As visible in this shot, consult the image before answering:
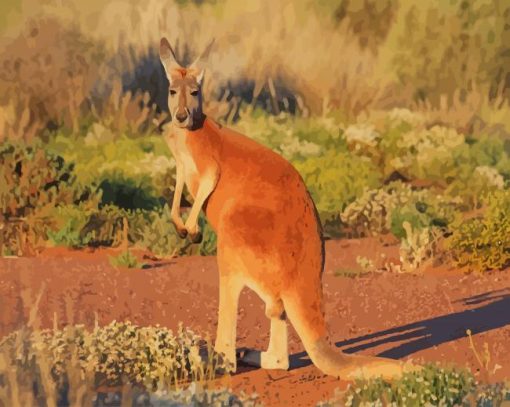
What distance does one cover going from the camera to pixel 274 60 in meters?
24.3

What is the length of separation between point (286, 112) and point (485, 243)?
942cm

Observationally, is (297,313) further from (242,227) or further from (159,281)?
(159,281)

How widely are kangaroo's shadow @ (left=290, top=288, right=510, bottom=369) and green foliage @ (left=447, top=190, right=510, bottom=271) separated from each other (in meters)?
1.36

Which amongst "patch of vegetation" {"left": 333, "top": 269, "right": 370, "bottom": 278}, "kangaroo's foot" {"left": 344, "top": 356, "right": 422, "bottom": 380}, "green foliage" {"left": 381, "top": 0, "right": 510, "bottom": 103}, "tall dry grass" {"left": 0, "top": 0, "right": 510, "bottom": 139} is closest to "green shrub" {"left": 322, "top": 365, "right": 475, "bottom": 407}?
"kangaroo's foot" {"left": 344, "top": 356, "right": 422, "bottom": 380}

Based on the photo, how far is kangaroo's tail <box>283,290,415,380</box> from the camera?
764cm

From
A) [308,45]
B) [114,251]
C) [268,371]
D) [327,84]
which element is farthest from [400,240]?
[308,45]

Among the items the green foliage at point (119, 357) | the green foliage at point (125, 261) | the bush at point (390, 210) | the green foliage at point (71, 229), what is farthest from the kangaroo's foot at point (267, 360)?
the bush at point (390, 210)

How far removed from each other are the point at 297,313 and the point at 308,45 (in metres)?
18.6

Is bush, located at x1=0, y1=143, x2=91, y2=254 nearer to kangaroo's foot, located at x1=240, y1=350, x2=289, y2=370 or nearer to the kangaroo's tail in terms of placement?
kangaroo's foot, located at x1=240, y1=350, x2=289, y2=370

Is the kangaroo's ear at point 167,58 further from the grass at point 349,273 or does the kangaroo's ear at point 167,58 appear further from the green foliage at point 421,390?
the grass at point 349,273

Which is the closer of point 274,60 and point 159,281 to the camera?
point 159,281

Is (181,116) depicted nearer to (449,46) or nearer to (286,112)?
(286,112)

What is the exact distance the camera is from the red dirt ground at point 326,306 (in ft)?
28.6

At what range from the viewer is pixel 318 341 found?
7.68m
